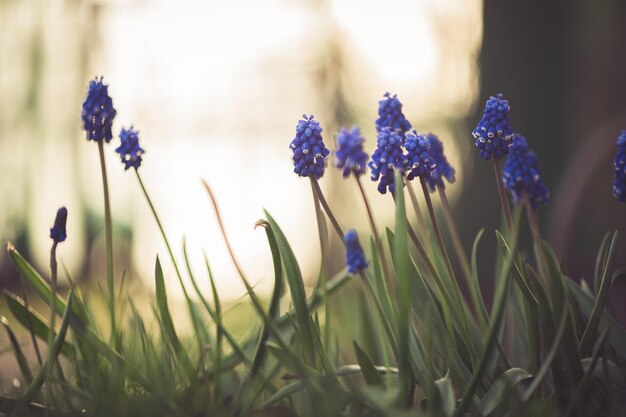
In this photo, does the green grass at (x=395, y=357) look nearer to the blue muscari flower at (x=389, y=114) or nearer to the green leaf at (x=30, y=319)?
Answer: the green leaf at (x=30, y=319)

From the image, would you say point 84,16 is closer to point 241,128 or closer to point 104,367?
point 241,128

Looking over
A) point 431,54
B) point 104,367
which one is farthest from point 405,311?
point 431,54

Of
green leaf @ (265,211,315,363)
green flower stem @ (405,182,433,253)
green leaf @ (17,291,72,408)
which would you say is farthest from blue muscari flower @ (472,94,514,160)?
green leaf @ (17,291,72,408)

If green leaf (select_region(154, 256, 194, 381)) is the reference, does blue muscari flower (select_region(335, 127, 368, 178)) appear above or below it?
above

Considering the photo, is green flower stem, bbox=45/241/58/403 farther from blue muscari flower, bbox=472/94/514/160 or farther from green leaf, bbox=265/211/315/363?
blue muscari flower, bbox=472/94/514/160

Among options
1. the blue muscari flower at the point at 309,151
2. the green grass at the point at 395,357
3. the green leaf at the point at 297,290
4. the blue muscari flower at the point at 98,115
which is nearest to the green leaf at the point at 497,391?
the green grass at the point at 395,357

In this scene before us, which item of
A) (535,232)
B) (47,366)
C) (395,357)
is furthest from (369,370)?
(47,366)

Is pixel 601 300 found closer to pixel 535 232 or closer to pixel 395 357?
pixel 535 232
